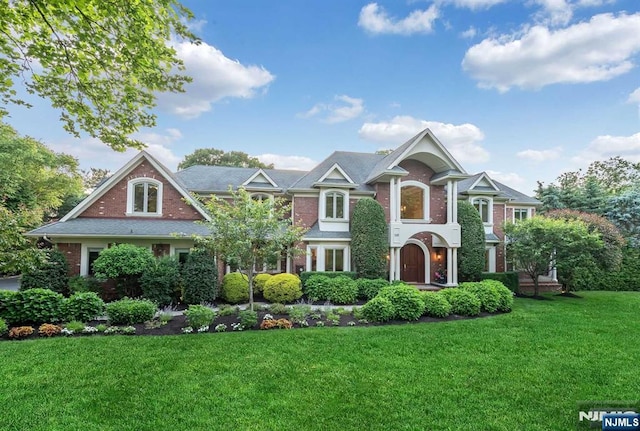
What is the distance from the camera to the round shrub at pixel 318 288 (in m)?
13.5

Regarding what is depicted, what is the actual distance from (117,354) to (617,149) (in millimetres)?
42275

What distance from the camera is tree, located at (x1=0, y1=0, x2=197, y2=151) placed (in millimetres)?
4570

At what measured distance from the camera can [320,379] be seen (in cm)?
560

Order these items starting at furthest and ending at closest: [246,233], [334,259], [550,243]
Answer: [334,259], [550,243], [246,233]

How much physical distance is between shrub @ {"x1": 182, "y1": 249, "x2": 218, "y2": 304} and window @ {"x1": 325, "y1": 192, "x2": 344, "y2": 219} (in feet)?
23.9

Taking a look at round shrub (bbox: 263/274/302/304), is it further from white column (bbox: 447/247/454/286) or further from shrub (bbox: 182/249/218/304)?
white column (bbox: 447/247/454/286)

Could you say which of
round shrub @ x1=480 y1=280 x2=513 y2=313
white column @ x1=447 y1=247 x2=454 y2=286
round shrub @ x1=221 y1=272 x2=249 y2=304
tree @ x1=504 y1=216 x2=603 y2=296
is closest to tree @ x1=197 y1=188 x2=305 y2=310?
round shrub @ x1=221 y1=272 x2=249 y2=304

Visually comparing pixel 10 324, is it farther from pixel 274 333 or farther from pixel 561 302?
pixel 561 302

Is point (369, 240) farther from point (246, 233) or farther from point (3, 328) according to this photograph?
point (3, 328)

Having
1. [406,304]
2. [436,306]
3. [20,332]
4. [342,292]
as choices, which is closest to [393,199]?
[342,292]

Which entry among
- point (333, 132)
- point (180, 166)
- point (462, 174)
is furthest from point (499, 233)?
point (180, 166)

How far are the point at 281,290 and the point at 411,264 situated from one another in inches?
354

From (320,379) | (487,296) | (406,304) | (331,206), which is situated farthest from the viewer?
(331,206)

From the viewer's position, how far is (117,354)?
6.68 m
